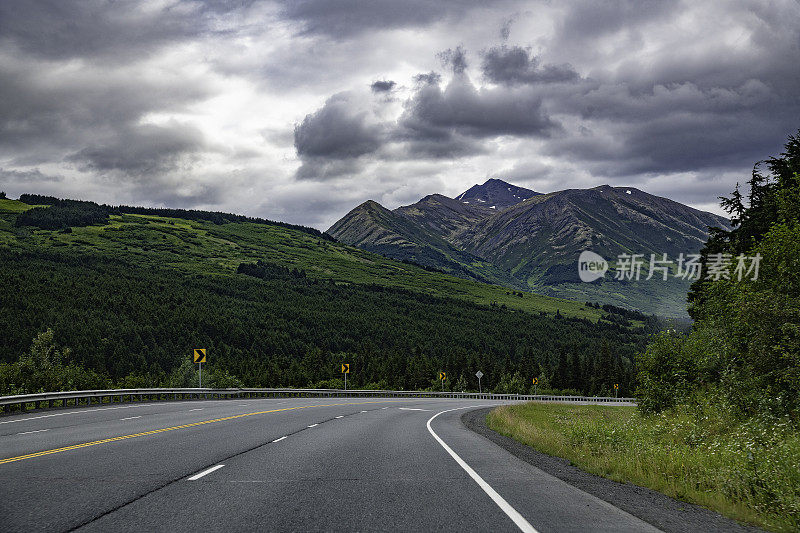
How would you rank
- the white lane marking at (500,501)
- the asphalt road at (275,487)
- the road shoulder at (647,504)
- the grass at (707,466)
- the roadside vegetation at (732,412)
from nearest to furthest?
1. the white lane marking at (500,501)
2. the asphalt road at (275,487)
3. the road shoulder at (647,504)
4. the grass at (707,466)
5. the roadside vegetation at (732,412)

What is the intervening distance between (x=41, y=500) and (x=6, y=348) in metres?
178

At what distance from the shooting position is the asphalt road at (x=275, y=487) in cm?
630

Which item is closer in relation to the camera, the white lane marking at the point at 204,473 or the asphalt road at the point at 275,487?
the asphalt road at the point at 275,487

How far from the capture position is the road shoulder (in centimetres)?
668

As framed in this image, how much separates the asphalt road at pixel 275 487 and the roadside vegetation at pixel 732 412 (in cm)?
180

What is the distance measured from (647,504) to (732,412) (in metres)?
13.5

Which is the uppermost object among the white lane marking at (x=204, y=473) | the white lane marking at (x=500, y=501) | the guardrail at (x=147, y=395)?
the white lane marking at (x=500, y=501)

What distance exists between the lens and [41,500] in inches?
278

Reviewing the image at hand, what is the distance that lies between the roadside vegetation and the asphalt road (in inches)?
71.1

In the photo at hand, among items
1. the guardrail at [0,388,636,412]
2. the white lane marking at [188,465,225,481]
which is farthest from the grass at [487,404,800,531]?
the guardrail at [0,388,636,412]

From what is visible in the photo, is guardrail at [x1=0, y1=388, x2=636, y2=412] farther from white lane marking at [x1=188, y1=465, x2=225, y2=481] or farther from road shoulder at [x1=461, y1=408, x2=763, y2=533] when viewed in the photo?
road shoulder at [x1=461, y1=408, x2=763, y2=533]

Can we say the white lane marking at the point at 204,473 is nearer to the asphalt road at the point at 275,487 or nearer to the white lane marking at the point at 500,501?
the asphalt road at the point at 275,487

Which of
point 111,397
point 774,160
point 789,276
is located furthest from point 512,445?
point 774,160

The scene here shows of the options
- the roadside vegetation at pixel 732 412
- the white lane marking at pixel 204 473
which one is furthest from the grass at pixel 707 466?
the white lane marking at pixel 204 473
